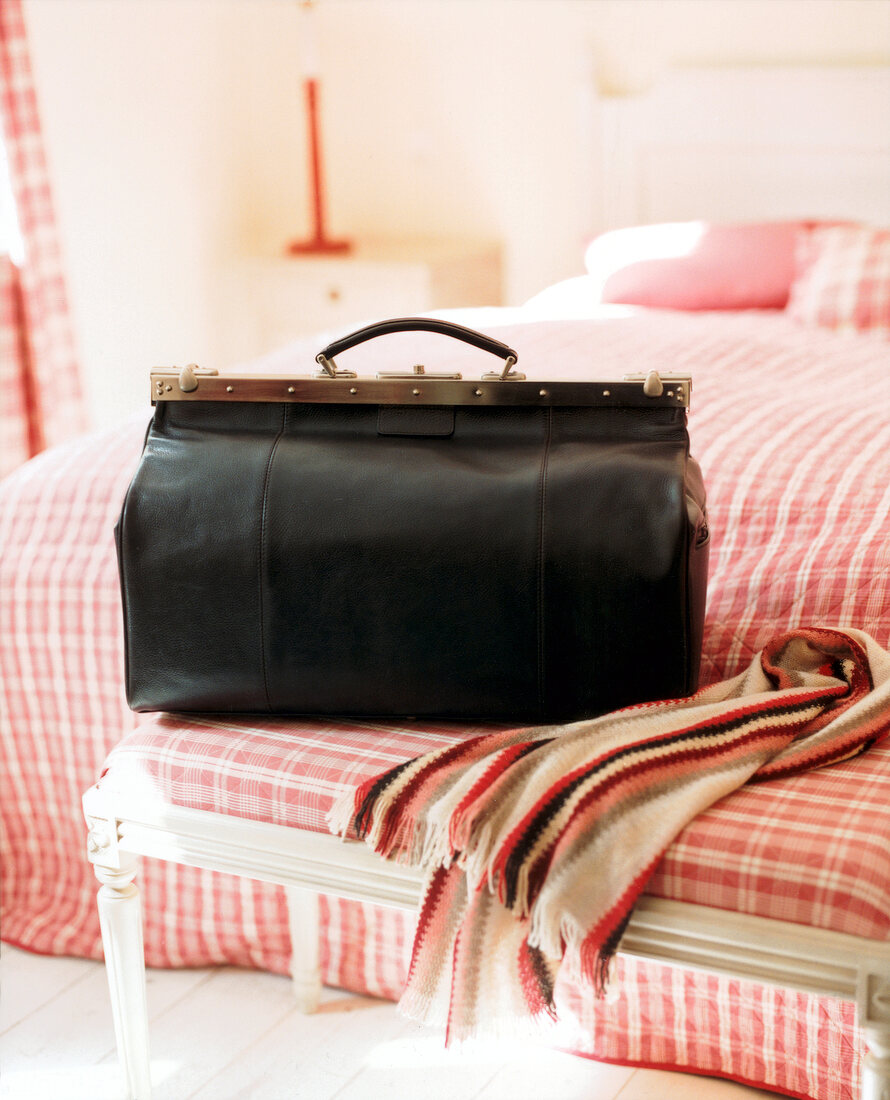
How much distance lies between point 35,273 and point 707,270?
62.9 inches

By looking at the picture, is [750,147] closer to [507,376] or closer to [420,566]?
[507,376]

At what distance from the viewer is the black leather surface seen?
3.19ft

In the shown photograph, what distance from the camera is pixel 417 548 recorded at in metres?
0.99

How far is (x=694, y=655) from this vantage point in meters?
1.00

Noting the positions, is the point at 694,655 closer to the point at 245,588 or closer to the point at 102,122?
the point at 245,588

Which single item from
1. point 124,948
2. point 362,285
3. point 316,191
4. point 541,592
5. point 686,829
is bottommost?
point 124,948

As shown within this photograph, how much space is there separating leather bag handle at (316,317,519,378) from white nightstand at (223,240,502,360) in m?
2.21

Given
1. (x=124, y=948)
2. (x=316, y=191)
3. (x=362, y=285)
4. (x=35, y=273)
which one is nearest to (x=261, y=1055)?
(x=124, y=948)

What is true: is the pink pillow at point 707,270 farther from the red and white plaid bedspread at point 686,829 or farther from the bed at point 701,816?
the red and white plaid bedspread at point 686,829

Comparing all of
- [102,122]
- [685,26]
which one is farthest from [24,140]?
[685,26]

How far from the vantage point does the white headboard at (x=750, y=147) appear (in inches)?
117

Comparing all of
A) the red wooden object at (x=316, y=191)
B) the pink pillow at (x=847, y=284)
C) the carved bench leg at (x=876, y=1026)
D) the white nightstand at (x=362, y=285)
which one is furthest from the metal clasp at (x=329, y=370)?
the red wooden object at (x=316, y=191)

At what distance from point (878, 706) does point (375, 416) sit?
1.57 ft

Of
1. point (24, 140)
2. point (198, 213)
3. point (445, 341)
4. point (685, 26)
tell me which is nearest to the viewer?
point (445, 341)
